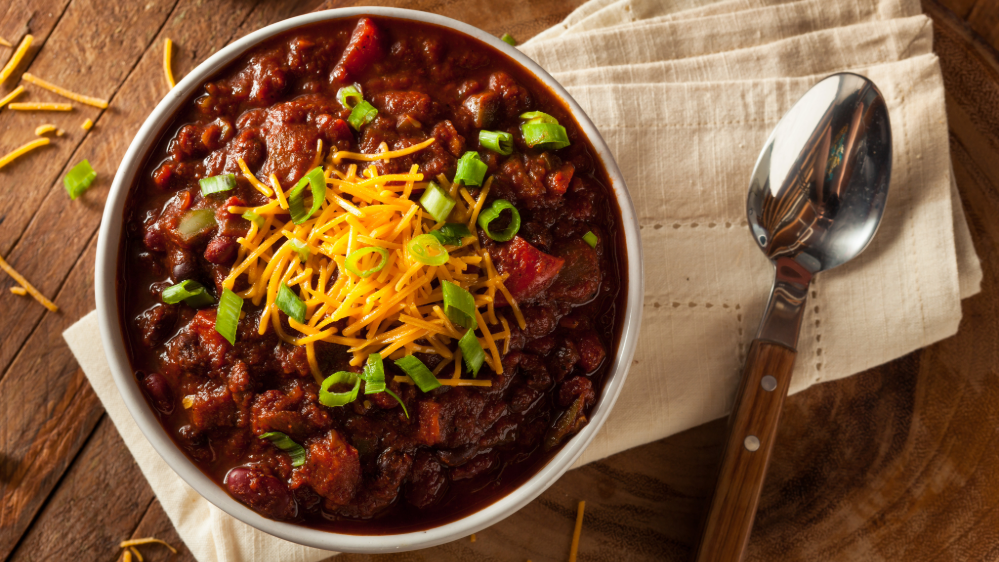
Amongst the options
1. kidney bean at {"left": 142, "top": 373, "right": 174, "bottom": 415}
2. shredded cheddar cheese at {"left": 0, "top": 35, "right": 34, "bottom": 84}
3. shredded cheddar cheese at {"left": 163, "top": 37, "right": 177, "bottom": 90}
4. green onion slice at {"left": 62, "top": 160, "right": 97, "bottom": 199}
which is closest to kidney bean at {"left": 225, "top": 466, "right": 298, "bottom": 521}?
kidney bean at {"left": 142, "top": 373, "right": 174, "bottom": 415}

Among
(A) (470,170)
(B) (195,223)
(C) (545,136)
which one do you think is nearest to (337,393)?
(B) (195,223)

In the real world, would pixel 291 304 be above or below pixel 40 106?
above

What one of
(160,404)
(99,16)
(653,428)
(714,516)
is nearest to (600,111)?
(653,428)

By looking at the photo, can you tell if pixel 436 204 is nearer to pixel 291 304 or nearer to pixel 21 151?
pixel 291 304

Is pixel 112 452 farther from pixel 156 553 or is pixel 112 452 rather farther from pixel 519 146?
pixel 519 146

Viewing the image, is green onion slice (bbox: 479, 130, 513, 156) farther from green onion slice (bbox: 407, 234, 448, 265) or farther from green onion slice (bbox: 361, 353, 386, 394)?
green onion slice (bbox: 361, 353, 386, 394)
